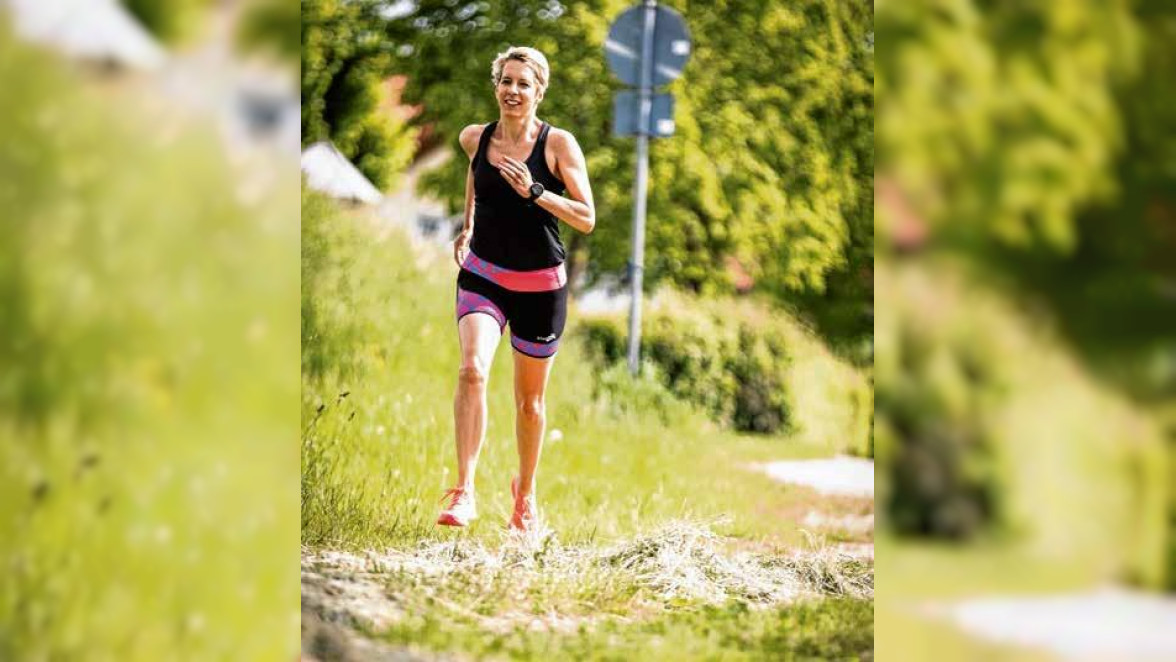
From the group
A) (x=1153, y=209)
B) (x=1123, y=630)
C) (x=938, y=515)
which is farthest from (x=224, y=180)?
(x=1123, y=630)

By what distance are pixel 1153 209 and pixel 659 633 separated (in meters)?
2.51

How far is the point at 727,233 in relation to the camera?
4590 millimetres

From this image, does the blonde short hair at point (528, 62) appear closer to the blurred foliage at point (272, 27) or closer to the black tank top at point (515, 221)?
the black tank top at point (515, 221)

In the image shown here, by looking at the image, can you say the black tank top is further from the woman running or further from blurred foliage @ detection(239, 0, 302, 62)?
blurred foliage @ detection(239, 0, 302, 62)

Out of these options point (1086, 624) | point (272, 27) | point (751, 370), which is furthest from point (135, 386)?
point (1086, 624)

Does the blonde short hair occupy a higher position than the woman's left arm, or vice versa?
the blonde short hair

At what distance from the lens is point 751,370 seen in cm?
465

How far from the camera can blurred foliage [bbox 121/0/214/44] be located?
4.67 meters

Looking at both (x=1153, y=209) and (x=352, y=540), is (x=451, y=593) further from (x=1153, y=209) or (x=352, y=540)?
(x=1153, y=209)

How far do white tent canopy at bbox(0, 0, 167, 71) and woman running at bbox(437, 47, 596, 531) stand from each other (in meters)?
1.29

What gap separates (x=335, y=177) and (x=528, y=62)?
0.82 m

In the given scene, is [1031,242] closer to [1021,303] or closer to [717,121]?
[1021,303]

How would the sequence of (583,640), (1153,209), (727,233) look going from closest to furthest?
1. (583,640)
2. (727,233)
3. (1153,209)

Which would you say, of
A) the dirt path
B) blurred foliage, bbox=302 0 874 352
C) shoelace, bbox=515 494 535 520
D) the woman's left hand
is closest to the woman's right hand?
blurred foliage, bbox=302 0 874 352
